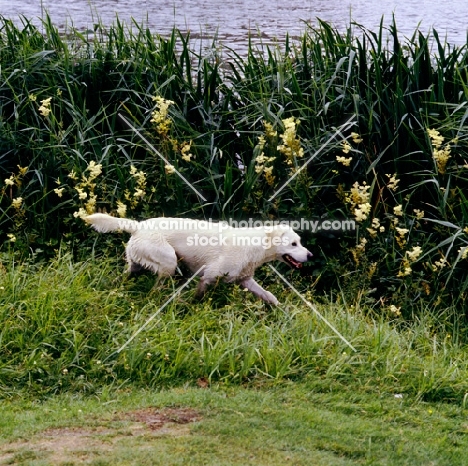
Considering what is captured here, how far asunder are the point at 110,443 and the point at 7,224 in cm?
340

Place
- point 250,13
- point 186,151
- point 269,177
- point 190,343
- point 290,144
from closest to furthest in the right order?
point 190,343 → point 290,144 → point 269,177 → point 186,151 → point 250,13

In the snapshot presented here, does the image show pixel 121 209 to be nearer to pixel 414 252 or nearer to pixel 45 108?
pixel 45 108

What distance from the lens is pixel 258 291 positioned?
6.61 meters

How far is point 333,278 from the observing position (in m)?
7.40

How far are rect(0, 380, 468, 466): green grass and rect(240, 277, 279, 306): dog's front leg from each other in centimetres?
84

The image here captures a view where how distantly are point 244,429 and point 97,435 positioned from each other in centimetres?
82

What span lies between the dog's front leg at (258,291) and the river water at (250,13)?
850cm

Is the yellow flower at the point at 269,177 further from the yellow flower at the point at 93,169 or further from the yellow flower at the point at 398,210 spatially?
the yellow flower at the point at 93,169

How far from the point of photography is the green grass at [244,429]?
4.79m

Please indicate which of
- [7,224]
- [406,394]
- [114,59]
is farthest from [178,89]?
[406,394]

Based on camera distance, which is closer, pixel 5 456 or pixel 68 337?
pixel 5 456

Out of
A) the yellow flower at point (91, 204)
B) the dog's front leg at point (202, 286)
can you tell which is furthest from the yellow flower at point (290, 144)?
the yellow flower at point (91, 204)

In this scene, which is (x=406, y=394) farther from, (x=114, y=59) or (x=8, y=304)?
(x=114, y=59)

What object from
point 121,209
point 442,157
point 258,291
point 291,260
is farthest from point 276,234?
point 442,157
